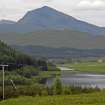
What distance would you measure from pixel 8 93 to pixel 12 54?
359 feet

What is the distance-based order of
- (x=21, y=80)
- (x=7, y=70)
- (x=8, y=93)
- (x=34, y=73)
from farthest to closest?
(x=34, y=73)
(x=7, y=70)
(x=21, y=80)
(x=8, y=93)

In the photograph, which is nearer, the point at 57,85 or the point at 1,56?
the point at 57,85

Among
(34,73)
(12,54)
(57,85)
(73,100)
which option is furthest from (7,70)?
(73,100)

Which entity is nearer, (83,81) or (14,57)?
(83,81)

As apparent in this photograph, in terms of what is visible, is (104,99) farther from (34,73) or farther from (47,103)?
(34,73)

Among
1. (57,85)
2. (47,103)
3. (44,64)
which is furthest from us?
(44,64)

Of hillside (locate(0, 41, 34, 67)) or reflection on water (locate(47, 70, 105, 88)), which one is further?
hillside (locate(0, 41, 34, 67))

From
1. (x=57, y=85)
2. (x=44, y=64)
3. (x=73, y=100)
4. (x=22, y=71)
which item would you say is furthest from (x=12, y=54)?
(x=73, y=100)

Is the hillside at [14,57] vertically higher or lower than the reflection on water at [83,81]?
higher

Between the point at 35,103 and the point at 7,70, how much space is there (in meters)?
89.0

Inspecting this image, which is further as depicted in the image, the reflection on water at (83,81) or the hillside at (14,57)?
the hillside at (14,57)

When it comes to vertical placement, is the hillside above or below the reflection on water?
above

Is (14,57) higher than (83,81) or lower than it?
higher

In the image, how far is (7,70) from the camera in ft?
343
